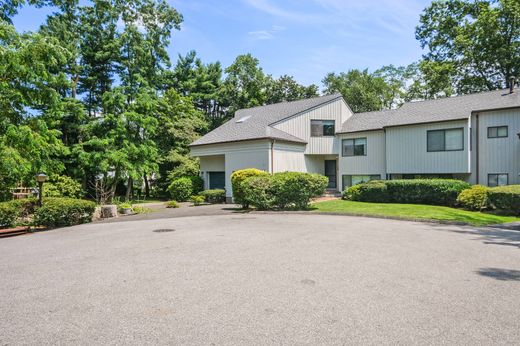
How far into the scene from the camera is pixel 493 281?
17.4 ft

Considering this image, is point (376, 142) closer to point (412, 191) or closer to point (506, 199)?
point (412, 191)

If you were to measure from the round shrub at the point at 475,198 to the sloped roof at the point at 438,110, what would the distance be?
498cm

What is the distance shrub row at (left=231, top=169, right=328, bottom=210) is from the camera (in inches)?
631

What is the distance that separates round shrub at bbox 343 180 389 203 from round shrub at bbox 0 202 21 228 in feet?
57.1

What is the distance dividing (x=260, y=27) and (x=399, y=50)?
→ 29.8ft

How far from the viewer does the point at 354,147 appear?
2319 cm

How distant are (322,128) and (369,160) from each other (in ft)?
13.9

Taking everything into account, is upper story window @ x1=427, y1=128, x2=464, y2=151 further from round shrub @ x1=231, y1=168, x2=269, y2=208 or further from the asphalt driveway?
the asphalt driveway

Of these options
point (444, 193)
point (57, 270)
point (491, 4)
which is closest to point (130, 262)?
point (57, 270)

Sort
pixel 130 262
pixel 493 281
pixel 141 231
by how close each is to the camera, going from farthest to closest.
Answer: pixel 141 231, pixel 130 262, pixel 493 281

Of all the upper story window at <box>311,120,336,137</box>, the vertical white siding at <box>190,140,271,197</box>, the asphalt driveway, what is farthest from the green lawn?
the upper story window at <box>311,120,336,137</box>

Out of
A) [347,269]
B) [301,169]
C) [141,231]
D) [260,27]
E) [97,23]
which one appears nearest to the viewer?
[347,269]

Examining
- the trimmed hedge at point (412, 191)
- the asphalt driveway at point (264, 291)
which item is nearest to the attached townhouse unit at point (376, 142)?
the trimmed hedge at point (412, 191)

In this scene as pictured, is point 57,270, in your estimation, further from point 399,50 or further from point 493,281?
point 399,50
